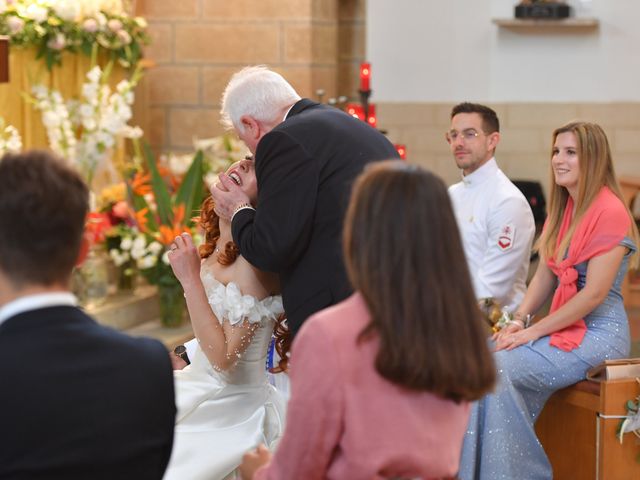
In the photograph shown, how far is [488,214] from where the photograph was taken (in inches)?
180

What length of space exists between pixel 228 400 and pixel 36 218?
1582 mm

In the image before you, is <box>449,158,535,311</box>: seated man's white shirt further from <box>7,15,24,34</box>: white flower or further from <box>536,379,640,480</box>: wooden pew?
<box>7,15,24,34</box>: white flower

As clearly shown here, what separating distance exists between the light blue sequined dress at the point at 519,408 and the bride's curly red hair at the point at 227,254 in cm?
81

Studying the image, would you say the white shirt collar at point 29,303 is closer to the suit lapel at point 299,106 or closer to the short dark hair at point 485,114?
the suit lapel at point 299,106

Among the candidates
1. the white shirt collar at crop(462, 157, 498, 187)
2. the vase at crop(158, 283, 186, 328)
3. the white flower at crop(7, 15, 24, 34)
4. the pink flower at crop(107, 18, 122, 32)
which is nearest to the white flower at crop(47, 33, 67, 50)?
the white flower at crop(7, 15, 24, 34)

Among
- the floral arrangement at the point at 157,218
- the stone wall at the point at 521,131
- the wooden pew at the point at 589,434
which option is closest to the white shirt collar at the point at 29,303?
the wooden pew at the point at 589,434

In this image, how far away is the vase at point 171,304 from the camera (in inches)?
255

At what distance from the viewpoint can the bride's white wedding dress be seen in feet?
10.1

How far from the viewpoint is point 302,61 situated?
7.72 m

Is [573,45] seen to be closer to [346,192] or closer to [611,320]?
[611,320]

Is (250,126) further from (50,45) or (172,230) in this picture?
(50,45)

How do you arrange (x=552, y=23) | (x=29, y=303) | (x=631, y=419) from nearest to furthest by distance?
(x=29, y=303), (x=631, y=419), (x=552, y=23)

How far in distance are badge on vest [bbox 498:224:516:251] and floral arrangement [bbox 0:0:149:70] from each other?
2.96 meters

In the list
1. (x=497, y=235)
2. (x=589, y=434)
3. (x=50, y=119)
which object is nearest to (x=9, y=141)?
(x=50, y=119)
